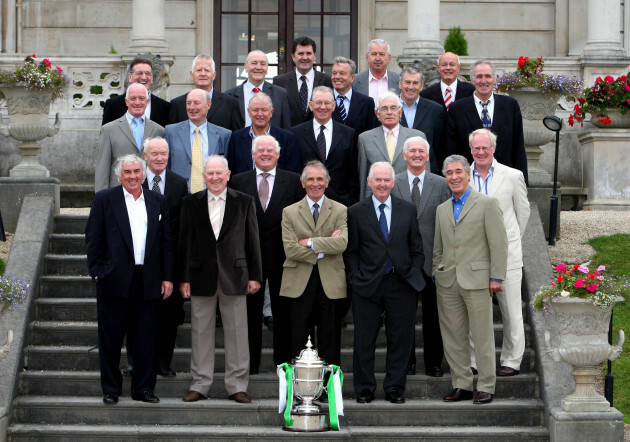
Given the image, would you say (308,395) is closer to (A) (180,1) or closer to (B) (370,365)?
(B) (370,365)

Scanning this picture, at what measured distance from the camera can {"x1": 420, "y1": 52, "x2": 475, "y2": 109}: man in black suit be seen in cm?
1092

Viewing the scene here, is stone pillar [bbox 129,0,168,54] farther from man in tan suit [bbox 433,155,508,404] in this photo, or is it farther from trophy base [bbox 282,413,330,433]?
trophy base [bbox 282,413,330,433]

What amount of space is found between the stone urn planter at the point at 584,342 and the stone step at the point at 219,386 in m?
0.77

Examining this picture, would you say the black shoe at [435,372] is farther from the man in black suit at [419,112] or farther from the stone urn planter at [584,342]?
the man in black suit at [419,112]

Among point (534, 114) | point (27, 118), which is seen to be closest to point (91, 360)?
point (27, 118)

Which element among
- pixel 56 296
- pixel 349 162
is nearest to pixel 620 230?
pixel 349 162

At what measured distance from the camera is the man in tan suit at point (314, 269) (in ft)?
30.3

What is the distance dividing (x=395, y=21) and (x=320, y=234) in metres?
9.98

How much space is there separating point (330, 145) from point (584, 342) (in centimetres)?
278

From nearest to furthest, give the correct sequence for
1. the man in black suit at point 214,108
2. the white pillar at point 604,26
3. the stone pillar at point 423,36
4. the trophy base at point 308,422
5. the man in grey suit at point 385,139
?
the trophy base at point 308,422, the man in grey suit at point 385,139, the man in black suit at point 214,108, the stone pillar at point 423,36, the white pillar at point 604,26

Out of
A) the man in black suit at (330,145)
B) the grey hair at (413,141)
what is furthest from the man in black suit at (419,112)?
the grey hair at (413,141)

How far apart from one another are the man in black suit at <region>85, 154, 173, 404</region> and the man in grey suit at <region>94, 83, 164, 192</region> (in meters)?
0.83

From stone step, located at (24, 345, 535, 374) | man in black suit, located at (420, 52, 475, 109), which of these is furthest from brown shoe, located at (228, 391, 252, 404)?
man in black suit, located at (420, 52, 475, 109)

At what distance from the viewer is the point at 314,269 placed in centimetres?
930
